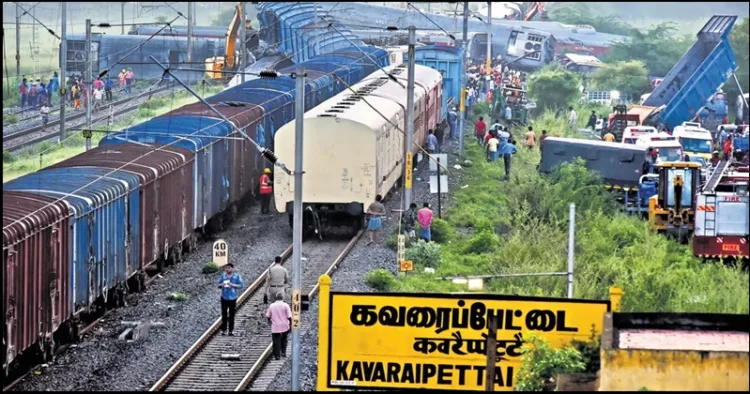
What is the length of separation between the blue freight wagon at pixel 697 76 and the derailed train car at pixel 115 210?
16.6m

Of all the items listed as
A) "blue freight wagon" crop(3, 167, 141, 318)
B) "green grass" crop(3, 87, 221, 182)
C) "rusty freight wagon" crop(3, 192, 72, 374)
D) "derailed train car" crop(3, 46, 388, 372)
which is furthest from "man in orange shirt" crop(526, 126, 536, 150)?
"rusty freight wagon" crop(3, 192, 72, 374)

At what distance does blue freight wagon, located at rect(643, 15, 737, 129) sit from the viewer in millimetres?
44812

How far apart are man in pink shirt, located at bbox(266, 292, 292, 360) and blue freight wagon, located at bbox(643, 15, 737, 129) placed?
1114 inches

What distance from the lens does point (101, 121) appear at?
4812 centimetres

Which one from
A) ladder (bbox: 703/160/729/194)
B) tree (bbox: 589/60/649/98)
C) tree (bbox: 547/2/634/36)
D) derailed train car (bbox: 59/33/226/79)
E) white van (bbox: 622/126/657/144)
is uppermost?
tree (bbox: 547/2/634/36)

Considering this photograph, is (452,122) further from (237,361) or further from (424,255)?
(237,361)

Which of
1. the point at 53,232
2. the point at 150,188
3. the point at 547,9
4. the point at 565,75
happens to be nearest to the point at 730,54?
the point at 565,75

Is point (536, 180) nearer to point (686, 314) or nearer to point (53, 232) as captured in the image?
point (53, 232)

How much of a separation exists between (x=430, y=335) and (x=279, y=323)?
185 inches

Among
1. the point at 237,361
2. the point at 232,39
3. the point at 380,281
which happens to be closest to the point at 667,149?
the point at 380,281

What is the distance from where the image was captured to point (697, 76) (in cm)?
4525

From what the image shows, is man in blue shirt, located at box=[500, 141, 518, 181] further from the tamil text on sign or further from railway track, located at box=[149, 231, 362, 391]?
the tamil text on sign

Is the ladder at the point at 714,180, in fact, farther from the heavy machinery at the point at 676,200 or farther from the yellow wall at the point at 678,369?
the yellow wall at the point at 678,369

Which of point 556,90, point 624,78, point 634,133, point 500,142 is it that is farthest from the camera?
point 624,78
